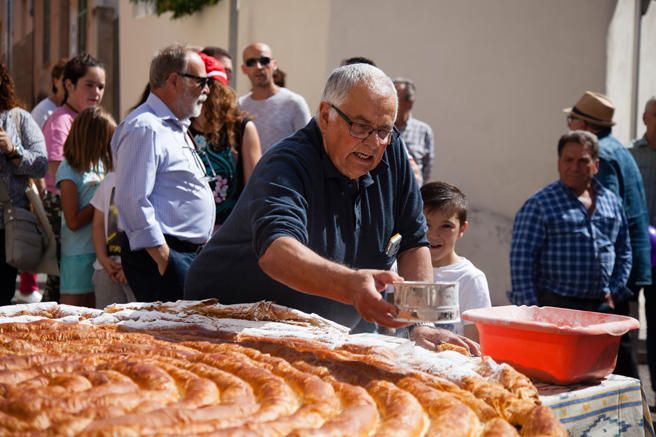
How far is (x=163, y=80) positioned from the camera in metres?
4.88

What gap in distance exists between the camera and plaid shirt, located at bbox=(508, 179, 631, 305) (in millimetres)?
5535

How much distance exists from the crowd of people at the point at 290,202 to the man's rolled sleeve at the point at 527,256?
1cm

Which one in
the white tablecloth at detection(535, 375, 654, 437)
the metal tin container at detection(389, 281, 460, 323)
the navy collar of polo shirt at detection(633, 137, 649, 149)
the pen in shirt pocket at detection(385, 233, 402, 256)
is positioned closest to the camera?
the metal tin container at detection(389, 281, 460, 323)

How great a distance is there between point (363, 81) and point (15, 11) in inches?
1217

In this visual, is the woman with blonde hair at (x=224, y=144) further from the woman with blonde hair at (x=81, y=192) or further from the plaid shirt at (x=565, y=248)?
the plaid shirt at (x=565, y=248)

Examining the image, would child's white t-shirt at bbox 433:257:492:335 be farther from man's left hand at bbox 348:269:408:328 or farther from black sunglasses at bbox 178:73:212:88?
man's left hand at bbox 348:269:408:328

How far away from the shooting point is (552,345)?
8.52 ft

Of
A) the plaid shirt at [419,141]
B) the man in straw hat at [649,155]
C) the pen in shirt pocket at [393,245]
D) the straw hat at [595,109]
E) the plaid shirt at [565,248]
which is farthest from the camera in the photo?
the plaid shirt at [419,141]

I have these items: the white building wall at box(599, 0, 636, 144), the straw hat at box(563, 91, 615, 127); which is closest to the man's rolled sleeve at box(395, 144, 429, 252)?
the straw hat at box(563, 91, 615, 127)

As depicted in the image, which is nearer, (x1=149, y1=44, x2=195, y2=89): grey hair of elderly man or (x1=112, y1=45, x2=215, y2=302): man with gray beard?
(x1=112, y1=45, x2=215, y2=302): man with gray beard

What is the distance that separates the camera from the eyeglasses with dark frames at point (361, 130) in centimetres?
306

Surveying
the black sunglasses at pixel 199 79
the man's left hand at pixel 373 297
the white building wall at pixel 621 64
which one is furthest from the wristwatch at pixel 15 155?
the white building wall at pixel 621 64

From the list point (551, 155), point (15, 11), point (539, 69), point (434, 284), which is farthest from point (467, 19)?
point (15, 11)

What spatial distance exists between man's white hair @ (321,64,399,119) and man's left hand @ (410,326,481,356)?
71cm
